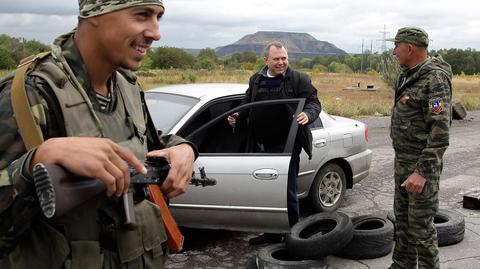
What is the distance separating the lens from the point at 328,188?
5621 mm

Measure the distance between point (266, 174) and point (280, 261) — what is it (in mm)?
743

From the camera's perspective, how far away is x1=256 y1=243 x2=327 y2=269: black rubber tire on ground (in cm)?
379

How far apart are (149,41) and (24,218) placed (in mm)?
578

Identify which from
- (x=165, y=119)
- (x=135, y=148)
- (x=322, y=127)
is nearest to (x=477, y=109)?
(x=322, y=127)

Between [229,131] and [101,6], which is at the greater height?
[101,6]

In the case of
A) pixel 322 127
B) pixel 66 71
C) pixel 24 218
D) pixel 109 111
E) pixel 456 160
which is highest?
pixel 66 71

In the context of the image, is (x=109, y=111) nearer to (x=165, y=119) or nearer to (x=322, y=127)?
(x=165, y=119)

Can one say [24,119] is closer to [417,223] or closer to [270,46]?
[417,223]

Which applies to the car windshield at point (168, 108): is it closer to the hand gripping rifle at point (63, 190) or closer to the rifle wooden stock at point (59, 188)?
the hand gripping rifle at point (63, 190)

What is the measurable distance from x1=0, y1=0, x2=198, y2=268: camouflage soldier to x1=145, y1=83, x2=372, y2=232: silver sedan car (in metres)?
2.20

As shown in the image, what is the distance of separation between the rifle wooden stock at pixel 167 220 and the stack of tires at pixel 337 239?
7.59 feet

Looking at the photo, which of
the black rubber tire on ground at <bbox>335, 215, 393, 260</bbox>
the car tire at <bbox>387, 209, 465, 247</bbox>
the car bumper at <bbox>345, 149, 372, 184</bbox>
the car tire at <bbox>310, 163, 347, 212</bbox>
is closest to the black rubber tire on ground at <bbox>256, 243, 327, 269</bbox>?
the black rubber tire on ground at <bbox>335, 215, 393, 260</bbox>

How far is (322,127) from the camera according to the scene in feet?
18.3

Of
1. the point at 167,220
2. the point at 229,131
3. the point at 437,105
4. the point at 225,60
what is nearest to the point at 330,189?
the point at 229,131
